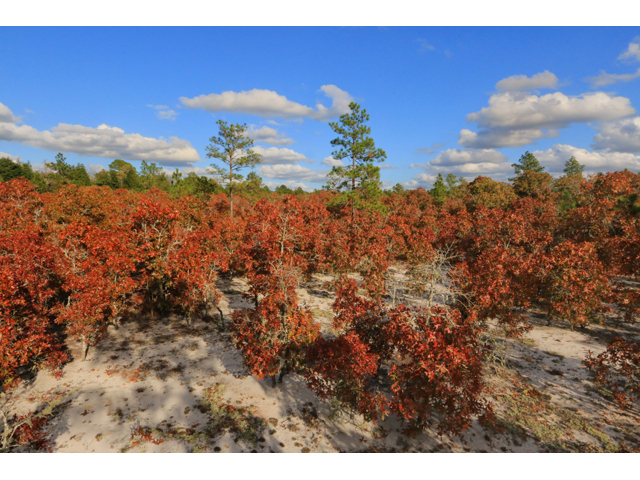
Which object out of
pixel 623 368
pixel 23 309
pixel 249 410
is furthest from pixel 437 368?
pixel 23 309

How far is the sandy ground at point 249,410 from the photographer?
9.55 meters

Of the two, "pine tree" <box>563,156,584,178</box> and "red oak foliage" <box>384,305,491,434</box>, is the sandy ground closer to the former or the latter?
"red oak foliage" <box>384,305,491,434</box>

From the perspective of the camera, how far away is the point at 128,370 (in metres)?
13.3

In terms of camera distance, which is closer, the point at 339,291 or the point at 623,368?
the point at 623,368

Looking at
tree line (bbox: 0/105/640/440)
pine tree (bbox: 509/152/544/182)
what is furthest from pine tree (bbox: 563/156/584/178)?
tree line (bbox: 0/105/640/440)

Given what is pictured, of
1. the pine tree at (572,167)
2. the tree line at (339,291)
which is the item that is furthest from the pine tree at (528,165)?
Answer: the tree line at (339,291)

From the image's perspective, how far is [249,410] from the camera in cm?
1105

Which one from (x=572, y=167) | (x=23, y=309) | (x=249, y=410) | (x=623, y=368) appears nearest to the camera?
(x=623, y=368)

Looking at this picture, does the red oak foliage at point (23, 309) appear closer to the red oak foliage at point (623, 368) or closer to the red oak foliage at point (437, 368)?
the red oak foliage at point (437, 368)

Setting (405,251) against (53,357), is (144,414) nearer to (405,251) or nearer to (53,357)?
(53,357)

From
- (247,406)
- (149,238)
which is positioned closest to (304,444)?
(247,406)

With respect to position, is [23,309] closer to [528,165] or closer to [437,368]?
[437,368]

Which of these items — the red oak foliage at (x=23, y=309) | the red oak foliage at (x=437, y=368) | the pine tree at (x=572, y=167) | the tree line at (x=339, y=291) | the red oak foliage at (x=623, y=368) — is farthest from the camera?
the pine tree at (x=572, y=167)

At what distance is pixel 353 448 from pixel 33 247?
16712 mm
